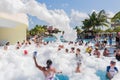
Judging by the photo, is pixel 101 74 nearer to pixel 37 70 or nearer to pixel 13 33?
pixel 37 70

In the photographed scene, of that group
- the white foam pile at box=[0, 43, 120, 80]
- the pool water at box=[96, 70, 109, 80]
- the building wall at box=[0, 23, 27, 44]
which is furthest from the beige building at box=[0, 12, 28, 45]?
the pool water at box=[96, 70, 109, 80]

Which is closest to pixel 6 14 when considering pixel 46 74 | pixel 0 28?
pixel 0 28

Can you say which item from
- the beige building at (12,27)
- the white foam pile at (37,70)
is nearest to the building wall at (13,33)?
the beige building at (12,27)

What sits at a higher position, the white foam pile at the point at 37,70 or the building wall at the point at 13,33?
the building wall at the point at 13,33

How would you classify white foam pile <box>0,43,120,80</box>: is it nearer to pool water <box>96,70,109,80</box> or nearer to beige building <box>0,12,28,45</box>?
pool water <box>96,70,109,80</box>

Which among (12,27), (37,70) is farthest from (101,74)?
(12,27)

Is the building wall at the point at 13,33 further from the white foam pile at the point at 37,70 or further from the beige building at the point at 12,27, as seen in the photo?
the white foam pile at the point at 37,70

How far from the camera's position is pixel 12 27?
26.6m

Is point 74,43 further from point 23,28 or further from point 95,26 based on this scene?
point 95,26

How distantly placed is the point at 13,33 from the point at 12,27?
935mm

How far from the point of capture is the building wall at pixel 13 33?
25875 mm

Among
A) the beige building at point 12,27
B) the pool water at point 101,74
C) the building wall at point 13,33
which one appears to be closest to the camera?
the pool water at point 101,74

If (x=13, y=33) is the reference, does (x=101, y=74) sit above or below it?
below

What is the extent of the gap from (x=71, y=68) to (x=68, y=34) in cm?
882
